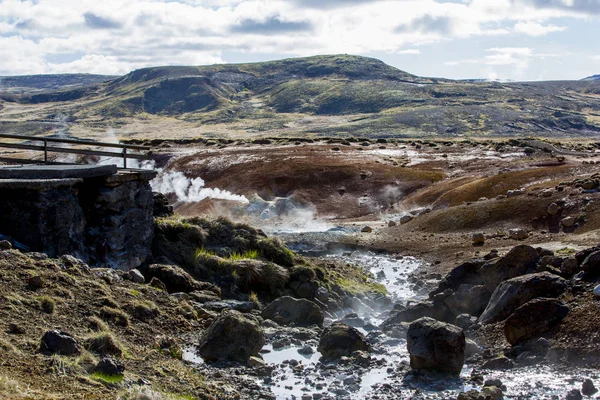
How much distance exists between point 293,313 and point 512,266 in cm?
426

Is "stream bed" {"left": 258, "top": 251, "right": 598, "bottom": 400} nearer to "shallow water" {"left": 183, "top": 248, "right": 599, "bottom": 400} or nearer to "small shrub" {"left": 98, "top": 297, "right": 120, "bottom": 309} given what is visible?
"shallow water" {"left": 183, "top": 248, "right": 599, "bottom": 400}

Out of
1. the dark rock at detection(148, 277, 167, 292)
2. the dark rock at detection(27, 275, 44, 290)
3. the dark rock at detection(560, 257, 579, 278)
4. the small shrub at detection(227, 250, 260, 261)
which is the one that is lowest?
the small shrub at detection(227, 250, 260, 261)

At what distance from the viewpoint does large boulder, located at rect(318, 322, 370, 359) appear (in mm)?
10578

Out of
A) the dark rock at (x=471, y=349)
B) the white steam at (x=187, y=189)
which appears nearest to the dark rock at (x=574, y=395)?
the dark rock at (x=471, y=349)

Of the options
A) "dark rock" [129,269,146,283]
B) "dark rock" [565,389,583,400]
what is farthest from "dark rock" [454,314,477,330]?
"dark rock" [129,269,146,283]

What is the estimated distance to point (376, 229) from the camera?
28109mm

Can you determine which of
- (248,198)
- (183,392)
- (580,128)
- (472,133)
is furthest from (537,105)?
(183,392)

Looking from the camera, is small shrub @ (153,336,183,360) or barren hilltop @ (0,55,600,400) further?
small shrub @ (153,336,183,360)

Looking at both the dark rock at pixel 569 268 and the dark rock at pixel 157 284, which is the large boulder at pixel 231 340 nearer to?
the dark rock at pixel 157 284

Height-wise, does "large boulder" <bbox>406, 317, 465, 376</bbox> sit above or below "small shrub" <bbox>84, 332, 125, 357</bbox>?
below

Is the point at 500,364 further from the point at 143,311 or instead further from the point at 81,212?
the point at 81,212

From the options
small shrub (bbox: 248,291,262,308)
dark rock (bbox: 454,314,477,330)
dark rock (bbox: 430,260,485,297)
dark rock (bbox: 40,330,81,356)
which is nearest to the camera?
dark rock (bbox: 40,330,81,356)

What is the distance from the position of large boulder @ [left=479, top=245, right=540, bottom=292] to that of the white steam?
21731 mm

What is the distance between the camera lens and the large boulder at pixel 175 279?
1366 centimetres
